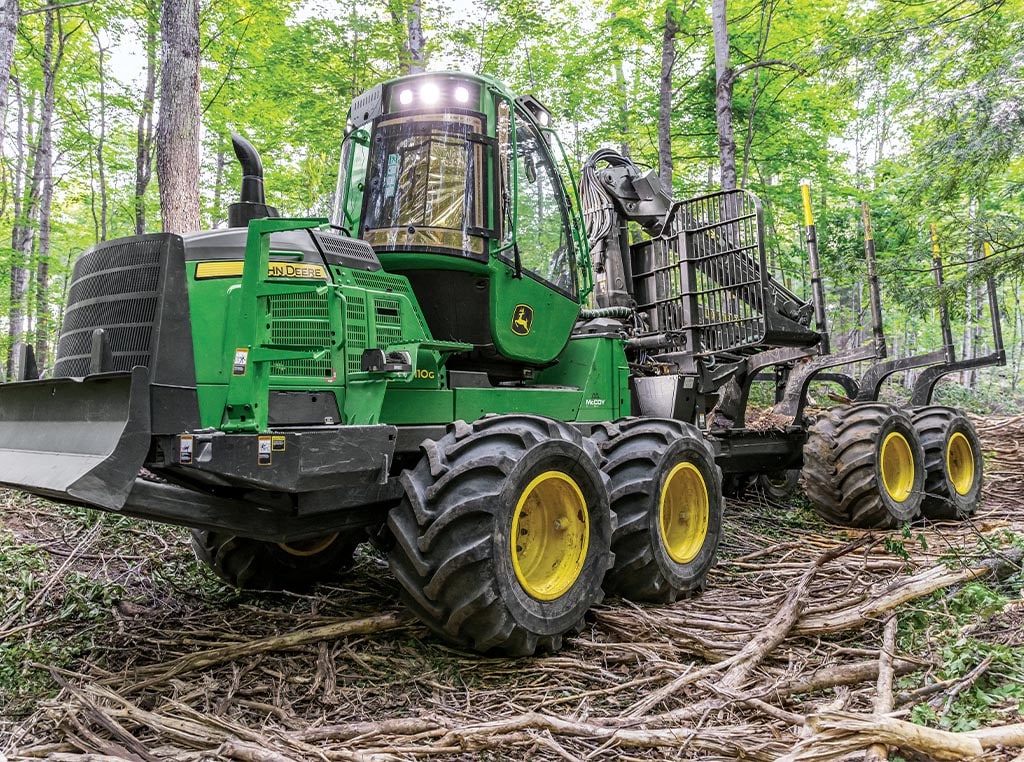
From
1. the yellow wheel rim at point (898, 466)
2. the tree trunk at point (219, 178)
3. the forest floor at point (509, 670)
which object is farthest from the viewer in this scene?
the tree trunk at point (219, 178)

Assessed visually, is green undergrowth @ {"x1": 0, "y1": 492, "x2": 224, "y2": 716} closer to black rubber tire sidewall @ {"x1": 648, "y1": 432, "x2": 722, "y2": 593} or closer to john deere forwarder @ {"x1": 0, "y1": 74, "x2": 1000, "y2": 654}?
john deere forwarder @ {"x1": 0, "y1": 74, "x2": 1000, "y2": 654}

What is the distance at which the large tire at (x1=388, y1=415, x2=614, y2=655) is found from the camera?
3.52 meters

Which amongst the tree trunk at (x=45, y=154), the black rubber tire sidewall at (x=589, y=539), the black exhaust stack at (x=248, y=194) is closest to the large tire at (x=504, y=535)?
the black rubber tire sidewall at (x=589, y=539)

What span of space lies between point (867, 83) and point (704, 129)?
656cm

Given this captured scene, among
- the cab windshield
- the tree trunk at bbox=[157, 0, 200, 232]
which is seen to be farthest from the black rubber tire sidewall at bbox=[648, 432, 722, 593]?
the tree trunk at bbox=[157, 0, 200, 232]

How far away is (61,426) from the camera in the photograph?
3305mm

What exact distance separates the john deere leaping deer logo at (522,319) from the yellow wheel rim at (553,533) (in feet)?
4.43

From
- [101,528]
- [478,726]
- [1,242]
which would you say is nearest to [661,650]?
[478,726]

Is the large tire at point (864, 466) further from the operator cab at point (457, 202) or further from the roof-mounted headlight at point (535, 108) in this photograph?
the roof-mounted headlight at point (535, 108)

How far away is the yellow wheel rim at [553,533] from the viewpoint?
409 cm

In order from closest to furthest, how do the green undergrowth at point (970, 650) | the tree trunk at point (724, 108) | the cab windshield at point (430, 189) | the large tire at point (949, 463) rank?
the green undergrowth at point (970, 650) < the cab windshield at point (430, 189) < the large tire at point (949, 463) < the tree trunk at point (724, 108)

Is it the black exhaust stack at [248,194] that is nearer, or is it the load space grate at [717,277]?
the black exhaust stack at [248,194]

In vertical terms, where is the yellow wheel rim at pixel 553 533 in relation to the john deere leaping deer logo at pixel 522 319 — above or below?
below

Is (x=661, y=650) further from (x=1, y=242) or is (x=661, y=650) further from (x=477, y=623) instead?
(x=1, y=242)
